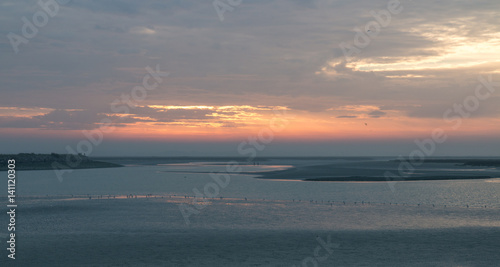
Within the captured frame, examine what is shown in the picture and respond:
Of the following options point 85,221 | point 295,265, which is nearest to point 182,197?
point 85,221

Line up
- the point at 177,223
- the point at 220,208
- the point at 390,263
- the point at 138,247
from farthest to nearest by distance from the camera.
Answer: the point at 220,208
the point at 177,223
the point at 138,247
the point at 390,263

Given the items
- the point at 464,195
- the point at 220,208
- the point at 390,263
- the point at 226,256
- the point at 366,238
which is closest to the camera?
the point at 390,263

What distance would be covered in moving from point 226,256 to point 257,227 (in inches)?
342

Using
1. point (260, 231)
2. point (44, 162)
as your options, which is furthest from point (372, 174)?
point (44, 162)

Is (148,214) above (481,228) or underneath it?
above

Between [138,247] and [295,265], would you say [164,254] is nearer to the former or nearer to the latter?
[138,247]

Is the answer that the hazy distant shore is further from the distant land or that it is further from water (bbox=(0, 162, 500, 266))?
the distant land

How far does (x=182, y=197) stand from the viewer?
54906 mm

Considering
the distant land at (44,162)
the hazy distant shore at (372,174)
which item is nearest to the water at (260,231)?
the hazy distant shore at (372,174)

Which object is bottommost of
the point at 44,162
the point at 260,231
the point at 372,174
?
the point at 260,231

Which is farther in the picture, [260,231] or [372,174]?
[372,174]

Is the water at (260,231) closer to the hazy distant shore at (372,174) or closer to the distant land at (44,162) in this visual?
the hazy distant shore at (372,174)

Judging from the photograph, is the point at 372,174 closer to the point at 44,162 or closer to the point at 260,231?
the point at 260,231

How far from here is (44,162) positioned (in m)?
145
